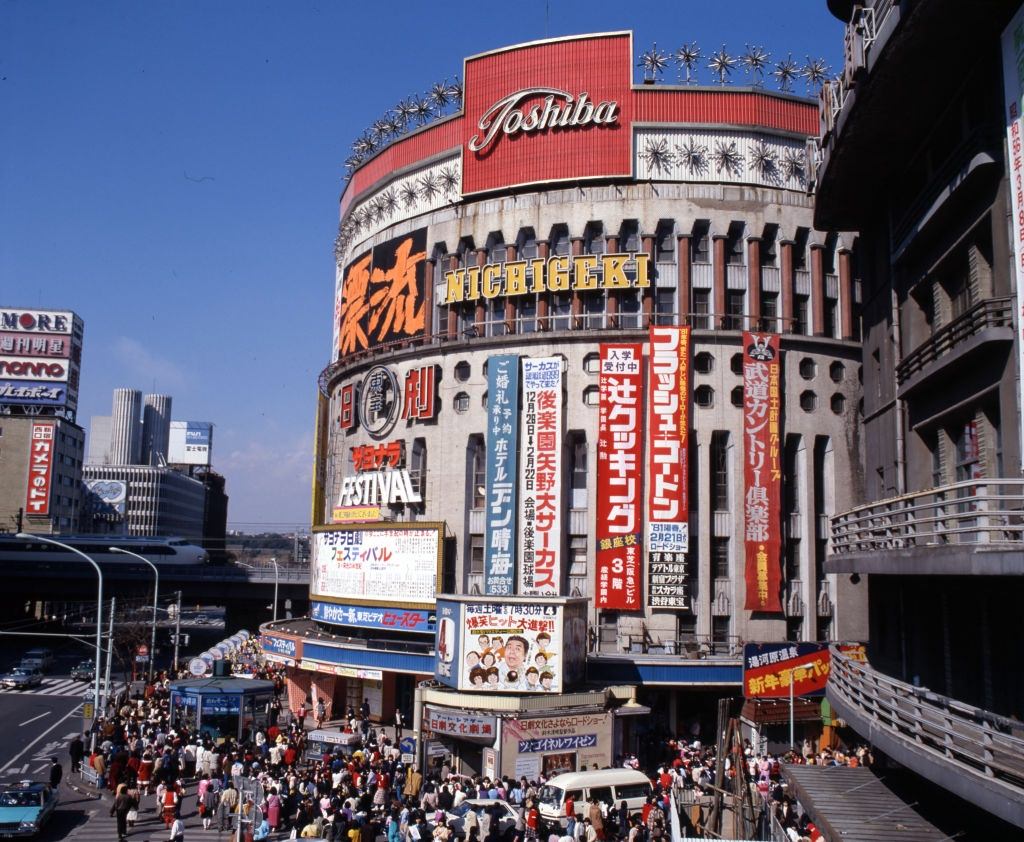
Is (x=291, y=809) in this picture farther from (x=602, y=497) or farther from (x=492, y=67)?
(x=492, y=67)

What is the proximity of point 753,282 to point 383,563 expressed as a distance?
81.2ft

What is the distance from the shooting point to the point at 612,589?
150ft

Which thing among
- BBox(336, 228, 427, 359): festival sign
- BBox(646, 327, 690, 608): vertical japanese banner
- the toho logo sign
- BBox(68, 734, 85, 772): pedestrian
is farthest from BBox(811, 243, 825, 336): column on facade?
BBox(68, 734, 85, 772): pedestrian

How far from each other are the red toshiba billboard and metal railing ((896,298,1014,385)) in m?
28.5

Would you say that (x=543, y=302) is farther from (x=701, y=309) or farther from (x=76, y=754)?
(x=76, y=754)

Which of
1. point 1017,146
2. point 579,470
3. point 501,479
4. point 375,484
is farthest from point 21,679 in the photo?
point 1017,146

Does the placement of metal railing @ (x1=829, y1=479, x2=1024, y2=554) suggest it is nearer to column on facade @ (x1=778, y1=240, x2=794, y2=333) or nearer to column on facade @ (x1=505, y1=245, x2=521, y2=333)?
column on facade @ (x1=778, y1=240, x2=794, y2=333)

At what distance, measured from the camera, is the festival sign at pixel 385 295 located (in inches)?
2199

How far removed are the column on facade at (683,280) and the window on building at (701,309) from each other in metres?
0.52

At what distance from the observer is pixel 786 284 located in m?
50.2

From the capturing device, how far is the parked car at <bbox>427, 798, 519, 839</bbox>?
27172 millimetres

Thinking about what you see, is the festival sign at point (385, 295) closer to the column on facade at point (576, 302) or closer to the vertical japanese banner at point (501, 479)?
the vertical japanese banner at point (501, 479)

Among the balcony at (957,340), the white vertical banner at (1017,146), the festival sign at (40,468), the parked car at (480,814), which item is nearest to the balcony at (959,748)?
the white vertical banner at (1017,146)

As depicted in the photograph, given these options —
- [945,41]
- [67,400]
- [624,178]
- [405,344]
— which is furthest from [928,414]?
[67,400]
